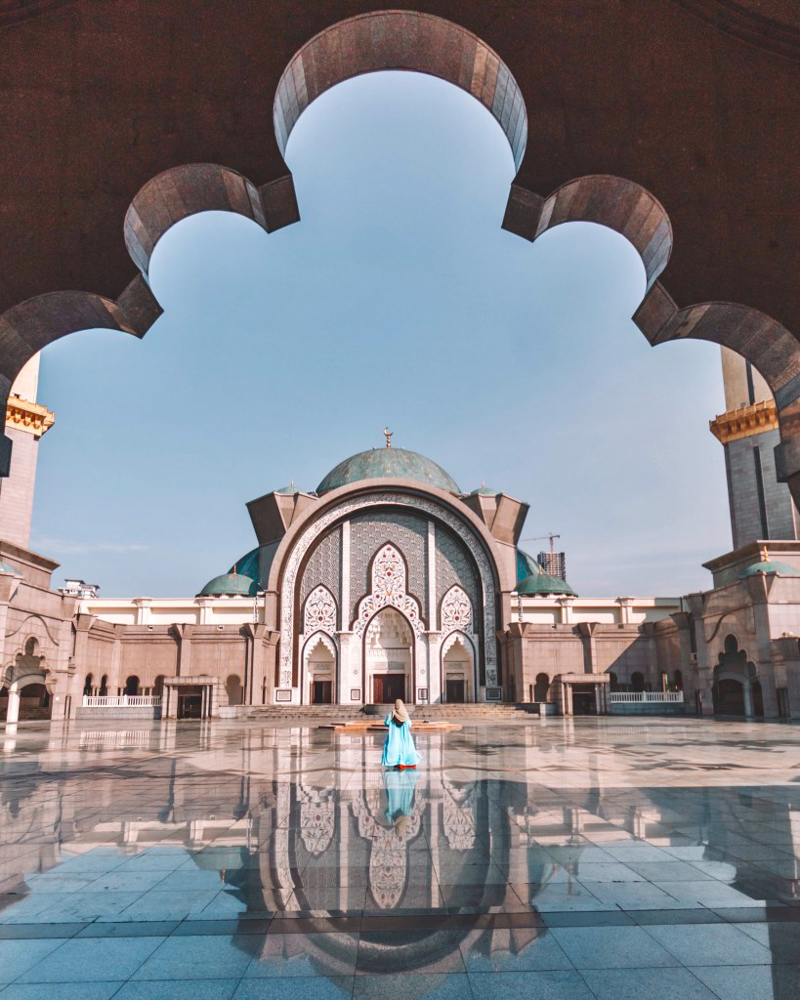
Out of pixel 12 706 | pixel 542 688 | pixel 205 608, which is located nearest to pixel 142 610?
pixel 205 608

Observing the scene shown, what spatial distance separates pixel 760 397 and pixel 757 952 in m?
31.5

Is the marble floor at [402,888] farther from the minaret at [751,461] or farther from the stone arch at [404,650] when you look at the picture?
the minaret at [751,461]

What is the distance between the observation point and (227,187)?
3.71 meters

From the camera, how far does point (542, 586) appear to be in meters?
33.7

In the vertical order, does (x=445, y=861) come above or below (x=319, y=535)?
below

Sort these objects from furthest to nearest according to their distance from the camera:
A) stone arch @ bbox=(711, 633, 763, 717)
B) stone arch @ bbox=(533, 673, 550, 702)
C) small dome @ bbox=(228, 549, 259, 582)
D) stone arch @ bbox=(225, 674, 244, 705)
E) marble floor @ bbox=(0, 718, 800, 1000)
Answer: small dome @ bbox=(228, 549, 259, 582) < stone arch @ bbox=(533, 673, 550, 702) < stone arch @ bbox=(225, 674, 244, 705) < stone arch @ bbox=(711, 633, 763, 717) < marble floor @ bbox=(0, 718, 800, 1000)

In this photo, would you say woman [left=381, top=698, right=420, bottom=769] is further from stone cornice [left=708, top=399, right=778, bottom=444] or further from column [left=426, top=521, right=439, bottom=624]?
stone cornice [left=708, top=399, right=778, bottom=444]

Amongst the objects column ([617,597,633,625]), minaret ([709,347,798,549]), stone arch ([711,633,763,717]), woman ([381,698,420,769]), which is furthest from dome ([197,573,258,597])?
woman ([381,698,420,769])

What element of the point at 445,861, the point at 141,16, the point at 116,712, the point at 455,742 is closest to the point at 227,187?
the point at 141,16

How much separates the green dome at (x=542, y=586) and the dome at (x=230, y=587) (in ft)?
39.6

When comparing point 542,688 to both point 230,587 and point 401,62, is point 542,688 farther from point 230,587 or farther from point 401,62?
point 401,62

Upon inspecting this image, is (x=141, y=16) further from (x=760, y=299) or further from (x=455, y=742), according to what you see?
(x=455, y=742)

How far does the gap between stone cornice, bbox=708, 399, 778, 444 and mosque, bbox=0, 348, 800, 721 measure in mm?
74

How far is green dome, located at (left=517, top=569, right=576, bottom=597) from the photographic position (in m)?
33.5
